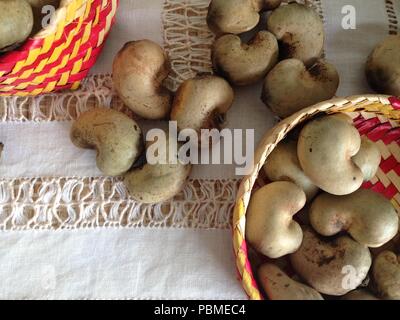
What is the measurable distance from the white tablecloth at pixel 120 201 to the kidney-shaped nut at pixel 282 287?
0.06 m

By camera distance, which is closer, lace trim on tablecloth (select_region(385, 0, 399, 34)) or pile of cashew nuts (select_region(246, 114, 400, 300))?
pile of cashew nuts (select_region(246, 114, 400, 300))

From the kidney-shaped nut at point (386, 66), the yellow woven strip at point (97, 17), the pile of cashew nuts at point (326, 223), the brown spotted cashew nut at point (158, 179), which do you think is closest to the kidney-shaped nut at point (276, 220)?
the pile of cashew nuts at point (326, 223)

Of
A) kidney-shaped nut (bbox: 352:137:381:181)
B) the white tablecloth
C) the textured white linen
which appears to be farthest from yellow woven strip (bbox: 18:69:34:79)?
kidney-shaped nut (bbox: 352:137:381:181)

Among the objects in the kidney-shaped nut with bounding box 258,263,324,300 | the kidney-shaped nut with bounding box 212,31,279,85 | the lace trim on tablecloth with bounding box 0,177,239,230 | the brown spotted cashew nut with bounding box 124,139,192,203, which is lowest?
the kidney-shaped nut with bounding box 258,263,324,300

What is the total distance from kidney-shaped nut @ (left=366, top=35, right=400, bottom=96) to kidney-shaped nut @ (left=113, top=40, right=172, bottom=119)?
0.29 metres

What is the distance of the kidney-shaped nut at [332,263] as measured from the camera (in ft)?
2.11

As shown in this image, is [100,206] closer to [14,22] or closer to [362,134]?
[14,22]

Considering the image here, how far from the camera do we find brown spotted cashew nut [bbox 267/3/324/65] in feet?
2.42

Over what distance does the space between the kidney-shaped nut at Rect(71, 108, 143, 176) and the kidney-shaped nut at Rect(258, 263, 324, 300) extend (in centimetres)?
23

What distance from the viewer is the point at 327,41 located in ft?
2.60

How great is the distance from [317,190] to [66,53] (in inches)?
14.8

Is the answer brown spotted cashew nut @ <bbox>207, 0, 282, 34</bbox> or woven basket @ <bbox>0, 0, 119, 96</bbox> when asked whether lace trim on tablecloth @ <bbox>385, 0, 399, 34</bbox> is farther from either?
woven basket @ <bbox>0, 0, 119, 96</bbox>

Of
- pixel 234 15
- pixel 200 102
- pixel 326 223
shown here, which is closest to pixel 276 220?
pixel 326 223

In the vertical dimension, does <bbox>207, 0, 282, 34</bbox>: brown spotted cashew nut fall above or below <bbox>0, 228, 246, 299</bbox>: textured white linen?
above
